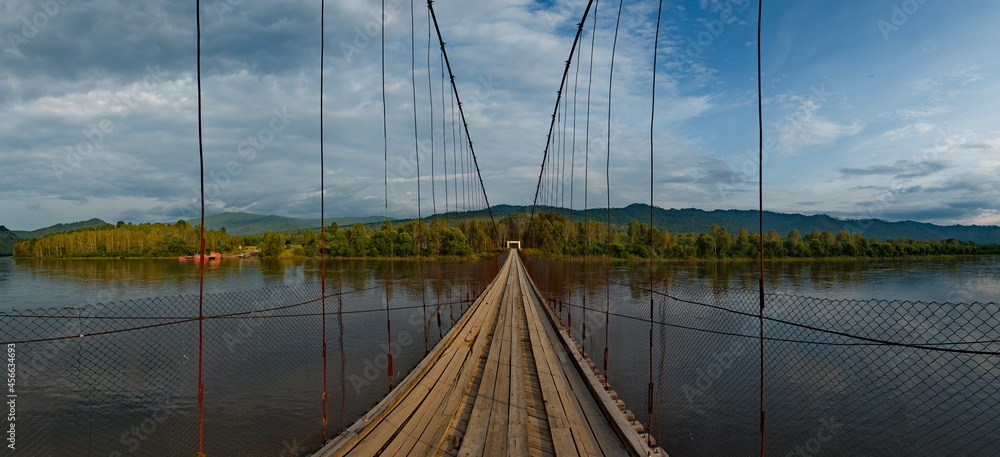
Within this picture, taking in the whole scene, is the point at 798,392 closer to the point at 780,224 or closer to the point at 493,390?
the point at 493,390

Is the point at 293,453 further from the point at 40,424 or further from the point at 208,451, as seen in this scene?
the point at 40,424

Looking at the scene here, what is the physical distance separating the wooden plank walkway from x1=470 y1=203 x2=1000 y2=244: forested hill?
299 feet

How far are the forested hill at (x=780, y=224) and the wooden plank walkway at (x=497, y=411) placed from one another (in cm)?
9103

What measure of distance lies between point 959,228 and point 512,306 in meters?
133

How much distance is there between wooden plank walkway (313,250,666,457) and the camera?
397cm

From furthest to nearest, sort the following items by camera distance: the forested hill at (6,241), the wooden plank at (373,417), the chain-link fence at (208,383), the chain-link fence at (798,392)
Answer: the forested hill at (6,241), the chain-link fence at (798,392), the chain-link fence at (208,383), the wooden plank at (373,417)

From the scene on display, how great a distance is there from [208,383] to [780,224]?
15988 cm

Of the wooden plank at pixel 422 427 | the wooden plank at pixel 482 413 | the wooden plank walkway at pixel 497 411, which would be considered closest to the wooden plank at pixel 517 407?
the wooden plank walkway at pixel 497 411

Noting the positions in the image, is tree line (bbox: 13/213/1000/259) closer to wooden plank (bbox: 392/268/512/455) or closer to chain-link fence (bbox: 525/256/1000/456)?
chain-link fence (bbox: 525/256/1000/456)

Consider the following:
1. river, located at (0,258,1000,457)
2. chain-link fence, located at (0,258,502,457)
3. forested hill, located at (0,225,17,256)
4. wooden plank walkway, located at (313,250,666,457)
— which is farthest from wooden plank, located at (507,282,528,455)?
forested hill, located at (0,225,17,256)

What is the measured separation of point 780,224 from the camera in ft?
462

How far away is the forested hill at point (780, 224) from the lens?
10154 centimetres

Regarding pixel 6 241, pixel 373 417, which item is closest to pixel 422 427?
pixel 373 417

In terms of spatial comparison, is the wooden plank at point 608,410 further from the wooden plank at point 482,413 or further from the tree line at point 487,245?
the tree line at point 487,245
